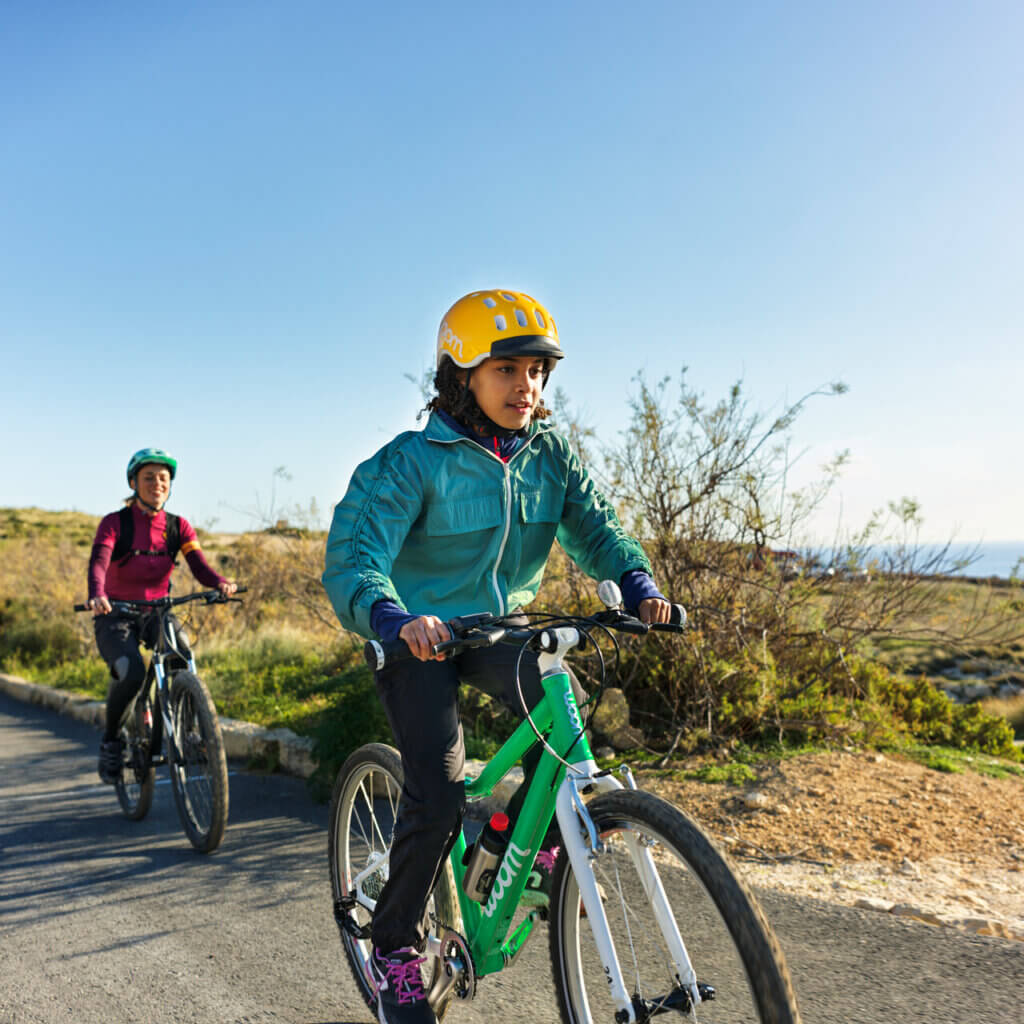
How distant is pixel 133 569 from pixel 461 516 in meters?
4.37

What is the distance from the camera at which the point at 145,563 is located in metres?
6.49

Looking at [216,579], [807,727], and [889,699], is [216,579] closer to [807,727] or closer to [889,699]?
[807,727]

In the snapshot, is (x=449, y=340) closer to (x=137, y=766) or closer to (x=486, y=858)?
(x=486, y=858)

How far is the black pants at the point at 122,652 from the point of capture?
6098mm

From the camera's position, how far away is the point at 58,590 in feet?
50.8

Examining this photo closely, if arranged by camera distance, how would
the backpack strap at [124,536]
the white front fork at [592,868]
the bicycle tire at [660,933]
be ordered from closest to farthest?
the bicycle tire at [660,933]
the white front fork at [592,868]
the backpack strap at [124,536]

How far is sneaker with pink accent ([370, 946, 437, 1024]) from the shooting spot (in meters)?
2.79

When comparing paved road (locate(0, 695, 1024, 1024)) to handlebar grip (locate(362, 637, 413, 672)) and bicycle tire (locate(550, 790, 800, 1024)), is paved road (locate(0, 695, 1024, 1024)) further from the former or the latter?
handlebar grip (locate(362, 637, 413, 672))

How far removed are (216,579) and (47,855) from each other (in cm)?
196

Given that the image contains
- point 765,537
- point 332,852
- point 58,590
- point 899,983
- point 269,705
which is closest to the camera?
point 899,983

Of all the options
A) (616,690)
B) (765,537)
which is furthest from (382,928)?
(765,537)

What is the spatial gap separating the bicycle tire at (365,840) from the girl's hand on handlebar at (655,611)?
93 cm

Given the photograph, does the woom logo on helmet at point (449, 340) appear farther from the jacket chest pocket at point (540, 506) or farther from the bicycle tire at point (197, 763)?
the bicycle tire at point (197, 763)

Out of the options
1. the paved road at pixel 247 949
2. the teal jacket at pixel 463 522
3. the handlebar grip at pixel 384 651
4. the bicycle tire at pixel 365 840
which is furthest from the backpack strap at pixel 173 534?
the handlebar grip at pixel 384 651
